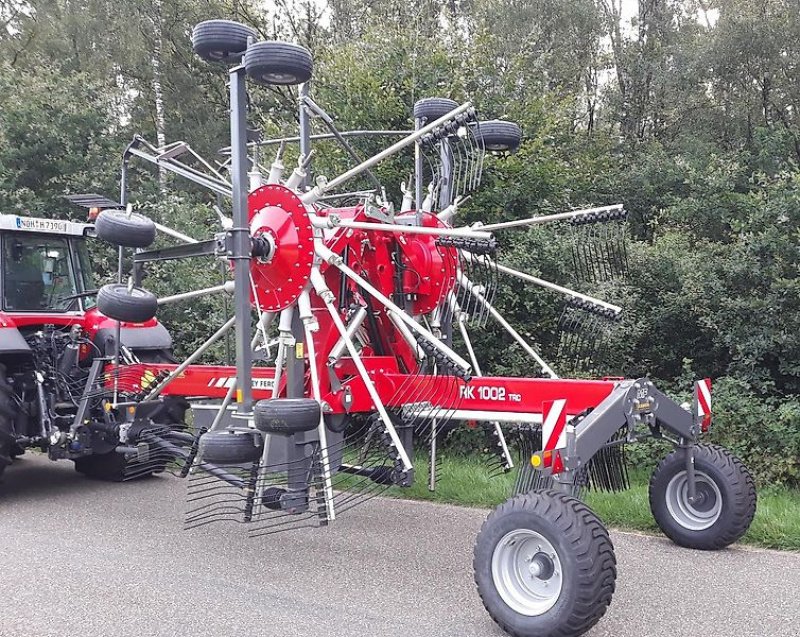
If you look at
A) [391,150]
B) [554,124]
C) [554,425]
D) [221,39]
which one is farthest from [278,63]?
[554,124]

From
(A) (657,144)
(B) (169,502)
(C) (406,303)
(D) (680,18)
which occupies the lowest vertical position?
(B) (169,502)

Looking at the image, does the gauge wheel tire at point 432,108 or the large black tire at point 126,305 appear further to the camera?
the gauge wheel tire at point 432,108

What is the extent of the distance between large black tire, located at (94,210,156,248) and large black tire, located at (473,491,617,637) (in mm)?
2508

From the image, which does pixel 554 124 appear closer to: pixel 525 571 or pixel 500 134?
pixel 500 134

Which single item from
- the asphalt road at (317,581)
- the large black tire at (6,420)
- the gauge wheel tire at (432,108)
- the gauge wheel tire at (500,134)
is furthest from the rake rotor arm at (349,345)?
the large black tire at (6,420)

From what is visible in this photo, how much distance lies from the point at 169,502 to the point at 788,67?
13197 millimetres

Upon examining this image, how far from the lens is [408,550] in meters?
5.08

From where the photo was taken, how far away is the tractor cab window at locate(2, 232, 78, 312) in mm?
6906

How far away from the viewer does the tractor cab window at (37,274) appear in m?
6.91

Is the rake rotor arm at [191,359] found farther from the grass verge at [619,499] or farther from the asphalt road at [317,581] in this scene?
the grass verge at [619,499]

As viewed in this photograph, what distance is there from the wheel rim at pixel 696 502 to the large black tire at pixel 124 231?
11.3 feet

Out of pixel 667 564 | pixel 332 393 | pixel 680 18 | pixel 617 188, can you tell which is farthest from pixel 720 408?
pixel 680 18

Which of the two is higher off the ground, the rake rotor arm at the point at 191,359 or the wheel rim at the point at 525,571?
the rake rotor arm at the point at 191,359

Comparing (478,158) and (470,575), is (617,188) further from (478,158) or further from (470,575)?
(470,575)
